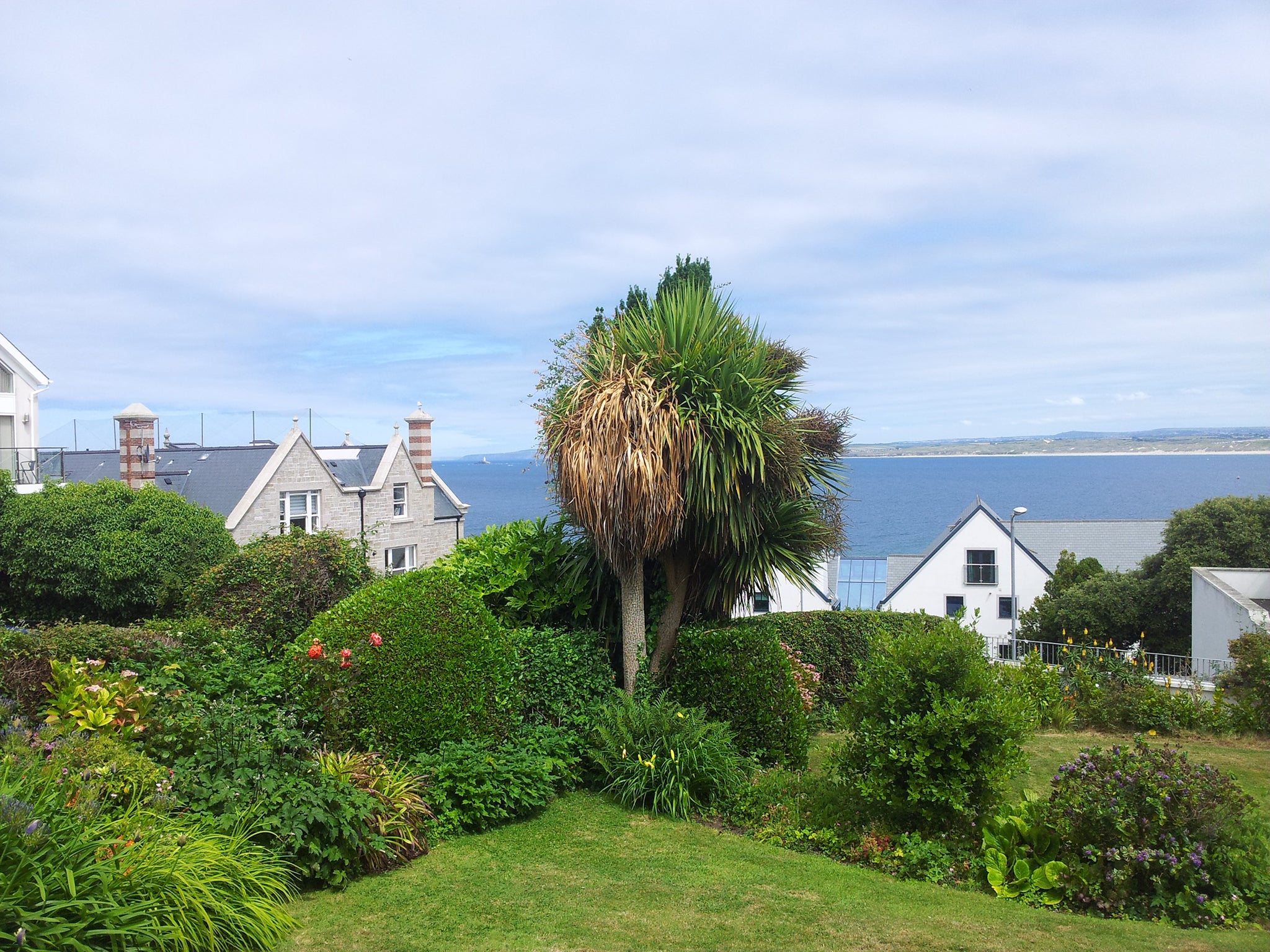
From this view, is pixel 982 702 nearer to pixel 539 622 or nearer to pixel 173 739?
pixel 539 622

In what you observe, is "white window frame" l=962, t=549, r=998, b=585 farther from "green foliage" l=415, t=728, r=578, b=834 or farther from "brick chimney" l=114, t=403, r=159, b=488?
"green foliage" l=415, t=728, r=578, b=834

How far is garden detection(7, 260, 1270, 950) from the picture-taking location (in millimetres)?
5332

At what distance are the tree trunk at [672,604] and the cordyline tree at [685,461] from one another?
0.01 meters

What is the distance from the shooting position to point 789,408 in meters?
10.2

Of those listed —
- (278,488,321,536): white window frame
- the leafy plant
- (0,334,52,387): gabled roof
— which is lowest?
the leafy plant

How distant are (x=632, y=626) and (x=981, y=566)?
31.9 m

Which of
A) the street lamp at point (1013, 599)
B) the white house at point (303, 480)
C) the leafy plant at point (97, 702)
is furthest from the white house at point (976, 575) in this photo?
the leafy plant at point (97, 702)

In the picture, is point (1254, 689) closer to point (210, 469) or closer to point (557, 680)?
point (557, 680)

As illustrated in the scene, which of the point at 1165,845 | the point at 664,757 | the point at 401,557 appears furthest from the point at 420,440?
the point at 1165,845

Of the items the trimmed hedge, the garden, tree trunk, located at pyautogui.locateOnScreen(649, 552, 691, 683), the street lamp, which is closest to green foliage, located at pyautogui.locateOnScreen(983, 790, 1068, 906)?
the garden

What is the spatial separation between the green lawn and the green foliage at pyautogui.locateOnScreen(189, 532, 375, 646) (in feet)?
13.5

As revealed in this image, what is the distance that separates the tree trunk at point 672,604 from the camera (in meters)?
10.1

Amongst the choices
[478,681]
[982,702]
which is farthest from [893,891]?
[478,681]

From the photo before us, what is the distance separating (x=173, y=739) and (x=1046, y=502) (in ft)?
552
